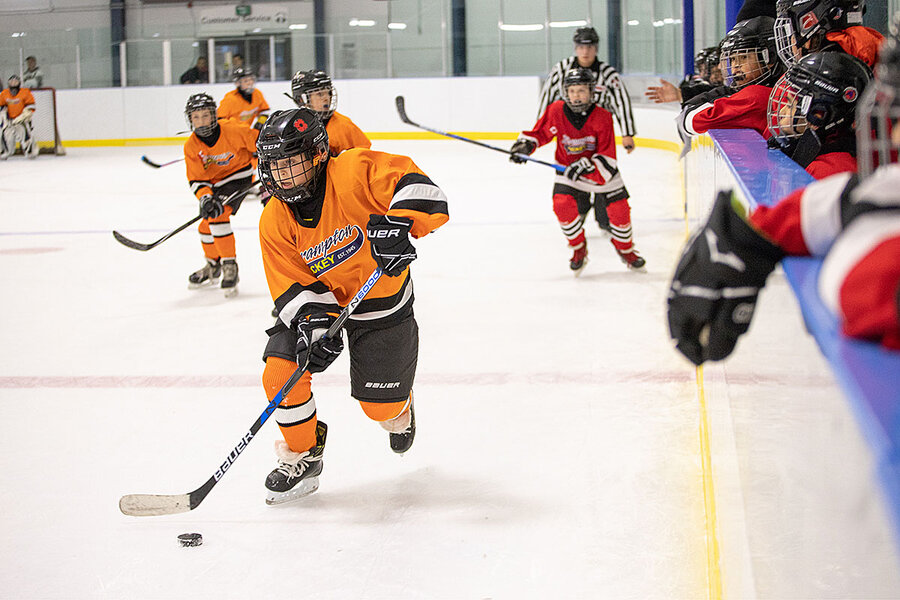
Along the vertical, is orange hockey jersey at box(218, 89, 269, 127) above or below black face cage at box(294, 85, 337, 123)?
above

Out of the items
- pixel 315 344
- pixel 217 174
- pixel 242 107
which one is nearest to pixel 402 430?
pixel 315 344

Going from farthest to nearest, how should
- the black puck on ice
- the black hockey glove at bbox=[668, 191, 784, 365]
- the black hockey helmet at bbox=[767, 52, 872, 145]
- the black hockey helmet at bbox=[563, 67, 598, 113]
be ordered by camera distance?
the black hockey helmet at bbox=[563, 67, 598, 113] < the black puck on ice < the black hockey helmet at bbox=[767, 52, 872, 145] < the black hockey glove at bbox=[668, 191, 784, 365]

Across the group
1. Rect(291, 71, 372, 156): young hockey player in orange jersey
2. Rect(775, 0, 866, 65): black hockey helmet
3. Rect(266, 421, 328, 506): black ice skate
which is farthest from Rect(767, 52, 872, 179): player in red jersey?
Rect(291, 71, 372, 156): young hockey player in orange jersey

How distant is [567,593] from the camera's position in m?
1.83

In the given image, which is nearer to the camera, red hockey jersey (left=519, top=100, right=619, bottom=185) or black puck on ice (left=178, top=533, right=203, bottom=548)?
black puck on ice (left=178, top=533, right=203, bottom=548)

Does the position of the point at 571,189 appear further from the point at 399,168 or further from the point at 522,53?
the point at 522,53

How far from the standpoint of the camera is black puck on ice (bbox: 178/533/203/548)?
210 cm

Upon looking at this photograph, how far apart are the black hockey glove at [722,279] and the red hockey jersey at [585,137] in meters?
3.80

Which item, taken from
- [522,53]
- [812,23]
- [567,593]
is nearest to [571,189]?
[812,23]

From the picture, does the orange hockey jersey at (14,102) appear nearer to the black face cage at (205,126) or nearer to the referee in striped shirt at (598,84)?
the black face cage at (205,126)

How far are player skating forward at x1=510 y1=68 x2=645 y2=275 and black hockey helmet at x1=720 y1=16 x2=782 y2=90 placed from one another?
1.60 metres

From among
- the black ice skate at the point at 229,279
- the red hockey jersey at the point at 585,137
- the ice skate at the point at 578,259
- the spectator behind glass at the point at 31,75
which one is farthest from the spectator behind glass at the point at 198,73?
the ice skate at the point at 578,259

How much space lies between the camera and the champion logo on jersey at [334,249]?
2.31m

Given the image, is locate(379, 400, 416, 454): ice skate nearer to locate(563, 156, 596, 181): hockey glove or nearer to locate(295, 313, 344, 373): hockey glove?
locate(295, 313, 344, 373): hockey glove
